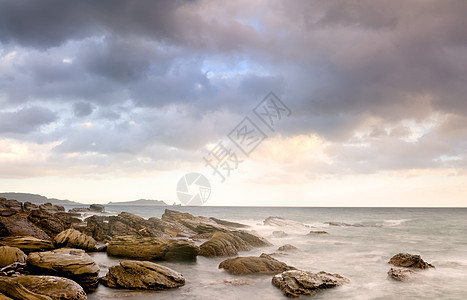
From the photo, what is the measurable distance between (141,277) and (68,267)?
293 centimetres

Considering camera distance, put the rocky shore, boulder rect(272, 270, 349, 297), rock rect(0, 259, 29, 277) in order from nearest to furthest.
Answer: the rocky shore → rock rect(0, 259, 29, 277) → boulder rect(272, 270, 349, 297)

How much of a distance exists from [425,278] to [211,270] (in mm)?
11686

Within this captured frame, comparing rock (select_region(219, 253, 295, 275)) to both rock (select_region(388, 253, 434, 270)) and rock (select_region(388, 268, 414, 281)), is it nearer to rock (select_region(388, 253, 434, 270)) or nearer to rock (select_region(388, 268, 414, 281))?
rock (select_region(388, 268, 414, 281))

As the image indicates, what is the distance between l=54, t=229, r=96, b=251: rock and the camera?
21.0m

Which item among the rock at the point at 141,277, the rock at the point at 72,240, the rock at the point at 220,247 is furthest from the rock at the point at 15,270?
the rock at the point at 220,247

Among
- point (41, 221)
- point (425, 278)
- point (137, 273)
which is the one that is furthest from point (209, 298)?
point (41, 221)

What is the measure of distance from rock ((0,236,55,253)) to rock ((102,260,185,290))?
6.23 metres

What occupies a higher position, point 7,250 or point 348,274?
point 7,250

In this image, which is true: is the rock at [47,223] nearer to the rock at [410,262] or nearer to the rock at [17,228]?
the rock at [17,228]

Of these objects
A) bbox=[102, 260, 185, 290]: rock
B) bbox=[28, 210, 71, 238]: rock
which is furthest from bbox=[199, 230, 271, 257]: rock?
bbox=[28, 210, 71, 238]: rock

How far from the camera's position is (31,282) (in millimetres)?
11633

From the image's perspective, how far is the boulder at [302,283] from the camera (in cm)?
1448

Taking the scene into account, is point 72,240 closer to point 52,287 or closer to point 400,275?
point 52,287

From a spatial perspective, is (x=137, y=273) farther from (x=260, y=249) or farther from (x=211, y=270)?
(x=260, y=249)
